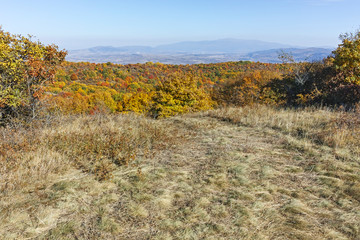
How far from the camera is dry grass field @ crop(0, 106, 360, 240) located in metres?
3.09

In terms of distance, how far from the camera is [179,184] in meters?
4.29

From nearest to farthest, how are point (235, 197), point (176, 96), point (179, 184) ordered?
point (235, 197) → point (179, 184) → point (176, 96)

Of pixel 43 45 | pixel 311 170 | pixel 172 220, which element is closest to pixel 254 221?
pixel 172 220

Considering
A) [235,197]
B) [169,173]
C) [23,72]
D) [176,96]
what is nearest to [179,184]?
[169,173]

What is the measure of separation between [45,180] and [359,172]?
6.26m

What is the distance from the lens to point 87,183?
4230mm

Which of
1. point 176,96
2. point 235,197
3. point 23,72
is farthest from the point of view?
point 176,96

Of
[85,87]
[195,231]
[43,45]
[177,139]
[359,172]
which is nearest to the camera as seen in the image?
[195,231]

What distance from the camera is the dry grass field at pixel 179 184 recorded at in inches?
122

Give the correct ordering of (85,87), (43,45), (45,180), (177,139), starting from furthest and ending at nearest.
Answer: (85,87)
(43,45)
(177,139)
(45,180)

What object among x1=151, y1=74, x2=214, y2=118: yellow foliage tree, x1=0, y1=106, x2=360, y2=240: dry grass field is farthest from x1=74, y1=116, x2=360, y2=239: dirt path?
x1=151, y1=74, x2=214, y2=118: yellow foliage tree

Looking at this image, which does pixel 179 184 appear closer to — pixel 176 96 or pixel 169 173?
pixel 169 173

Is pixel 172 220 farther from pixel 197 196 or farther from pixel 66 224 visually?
pixel 66 224

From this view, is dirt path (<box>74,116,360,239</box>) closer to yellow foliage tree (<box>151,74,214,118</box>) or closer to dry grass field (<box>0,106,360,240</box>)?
dry grass field (<box>0,106,360,240</box>)
